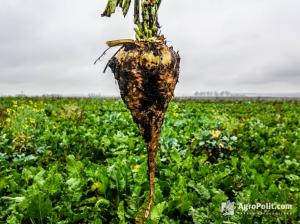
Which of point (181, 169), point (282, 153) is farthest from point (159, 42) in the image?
point (282, 153)

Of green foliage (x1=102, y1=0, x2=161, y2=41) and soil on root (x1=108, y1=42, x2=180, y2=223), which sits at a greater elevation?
green foliage (x1=102, y1=0, x2=161, y2=41)

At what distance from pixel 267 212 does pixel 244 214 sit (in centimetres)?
25

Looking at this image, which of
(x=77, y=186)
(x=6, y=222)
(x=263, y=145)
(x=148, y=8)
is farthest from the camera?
(x=263, y=145)

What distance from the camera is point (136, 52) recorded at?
8.52 feet

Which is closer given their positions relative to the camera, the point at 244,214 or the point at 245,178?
the point at 244,214

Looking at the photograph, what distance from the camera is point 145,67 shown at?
261 cm

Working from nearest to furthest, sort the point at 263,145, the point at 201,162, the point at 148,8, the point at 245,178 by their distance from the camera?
the point at 148,8, the point at 245,178, the point at 201,162, the point at 263,145

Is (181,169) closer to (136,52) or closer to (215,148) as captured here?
(215,148)

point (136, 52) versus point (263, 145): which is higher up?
point (136, 52)

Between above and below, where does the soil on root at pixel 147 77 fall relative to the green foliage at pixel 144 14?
below

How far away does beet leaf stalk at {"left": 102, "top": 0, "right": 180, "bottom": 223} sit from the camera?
2.60 meters

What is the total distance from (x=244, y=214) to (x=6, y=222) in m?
2.29

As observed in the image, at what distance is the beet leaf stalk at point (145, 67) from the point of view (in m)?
2.60

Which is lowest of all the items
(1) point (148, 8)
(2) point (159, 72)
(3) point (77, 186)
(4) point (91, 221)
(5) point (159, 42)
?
A: (4) point (91, 221)
